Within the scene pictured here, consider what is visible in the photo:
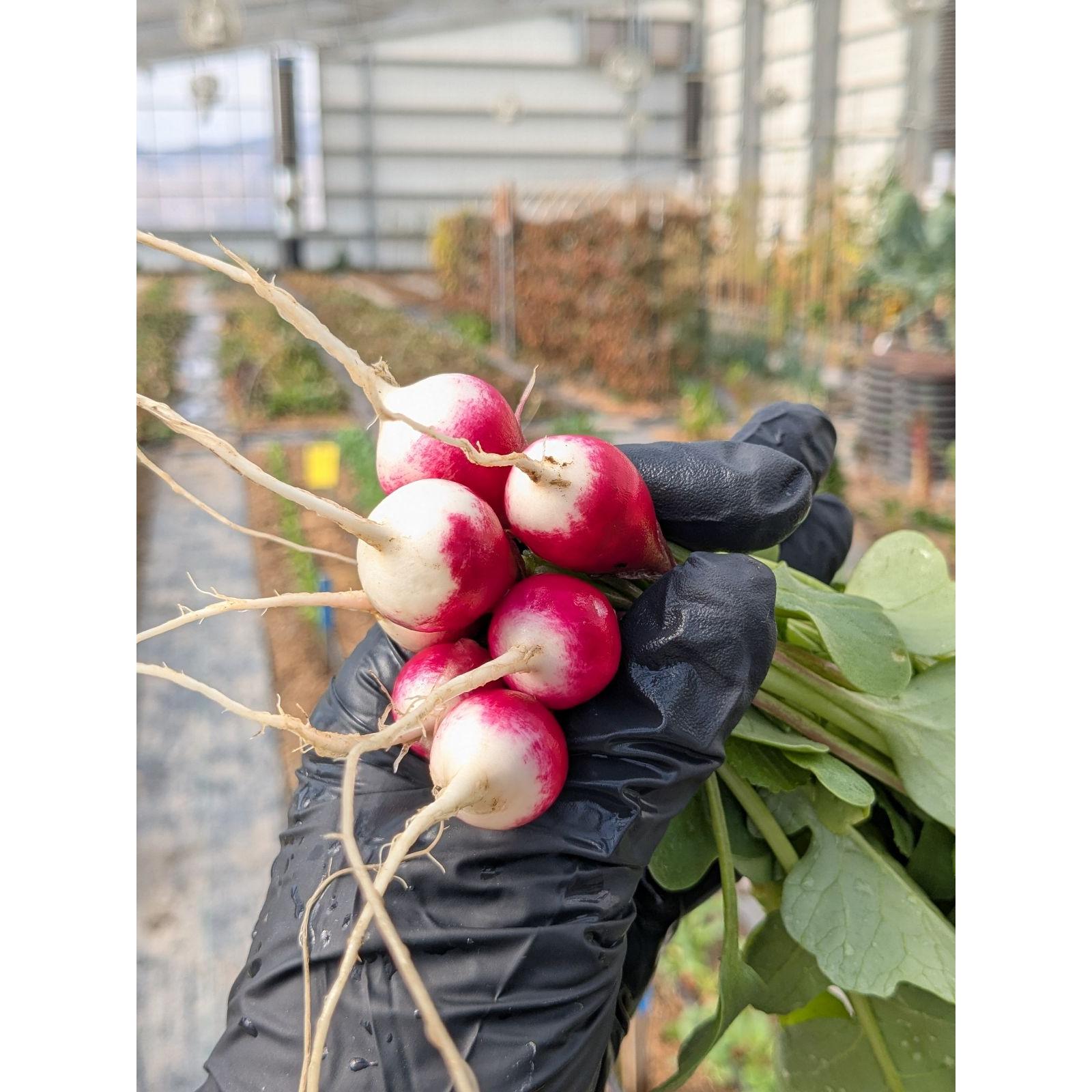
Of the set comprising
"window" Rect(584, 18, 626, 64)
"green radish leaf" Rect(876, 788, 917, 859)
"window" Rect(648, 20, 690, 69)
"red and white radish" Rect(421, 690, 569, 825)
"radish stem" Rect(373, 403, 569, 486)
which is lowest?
"green radish leaf" Rect(876, 788, 917, 859)

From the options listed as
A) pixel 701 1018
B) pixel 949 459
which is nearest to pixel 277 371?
pixel 949 459

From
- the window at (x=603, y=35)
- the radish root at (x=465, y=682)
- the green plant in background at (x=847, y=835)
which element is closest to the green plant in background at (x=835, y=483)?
the green plant in background at (x=847, y=835)

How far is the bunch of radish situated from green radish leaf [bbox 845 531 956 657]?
1.27 feet

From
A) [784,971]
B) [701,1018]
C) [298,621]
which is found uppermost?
[784,971]

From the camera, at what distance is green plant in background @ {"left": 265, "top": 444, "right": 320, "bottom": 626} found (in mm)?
3906

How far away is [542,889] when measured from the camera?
74 centimetres

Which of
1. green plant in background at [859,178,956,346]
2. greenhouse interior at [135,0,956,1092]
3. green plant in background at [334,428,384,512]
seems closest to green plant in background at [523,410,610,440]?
greenhouse interior at [135,0,956,1092]

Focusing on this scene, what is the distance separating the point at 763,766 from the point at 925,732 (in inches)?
6.7

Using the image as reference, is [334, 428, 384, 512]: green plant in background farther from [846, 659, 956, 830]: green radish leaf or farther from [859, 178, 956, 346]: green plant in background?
[859, 178, 956, 346]: green plant in background

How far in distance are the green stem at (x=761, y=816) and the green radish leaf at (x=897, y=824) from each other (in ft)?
0.34

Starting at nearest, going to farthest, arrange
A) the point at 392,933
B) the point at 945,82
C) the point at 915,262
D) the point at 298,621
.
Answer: the point at 392,933 < the point at 298,621 < the point at 915,262 < the point at 945,82

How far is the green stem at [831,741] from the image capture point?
90cm

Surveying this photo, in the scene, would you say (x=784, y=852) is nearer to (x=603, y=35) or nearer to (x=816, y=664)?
(x=816, y=664)

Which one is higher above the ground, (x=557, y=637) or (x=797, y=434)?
(x=797, y=434)
